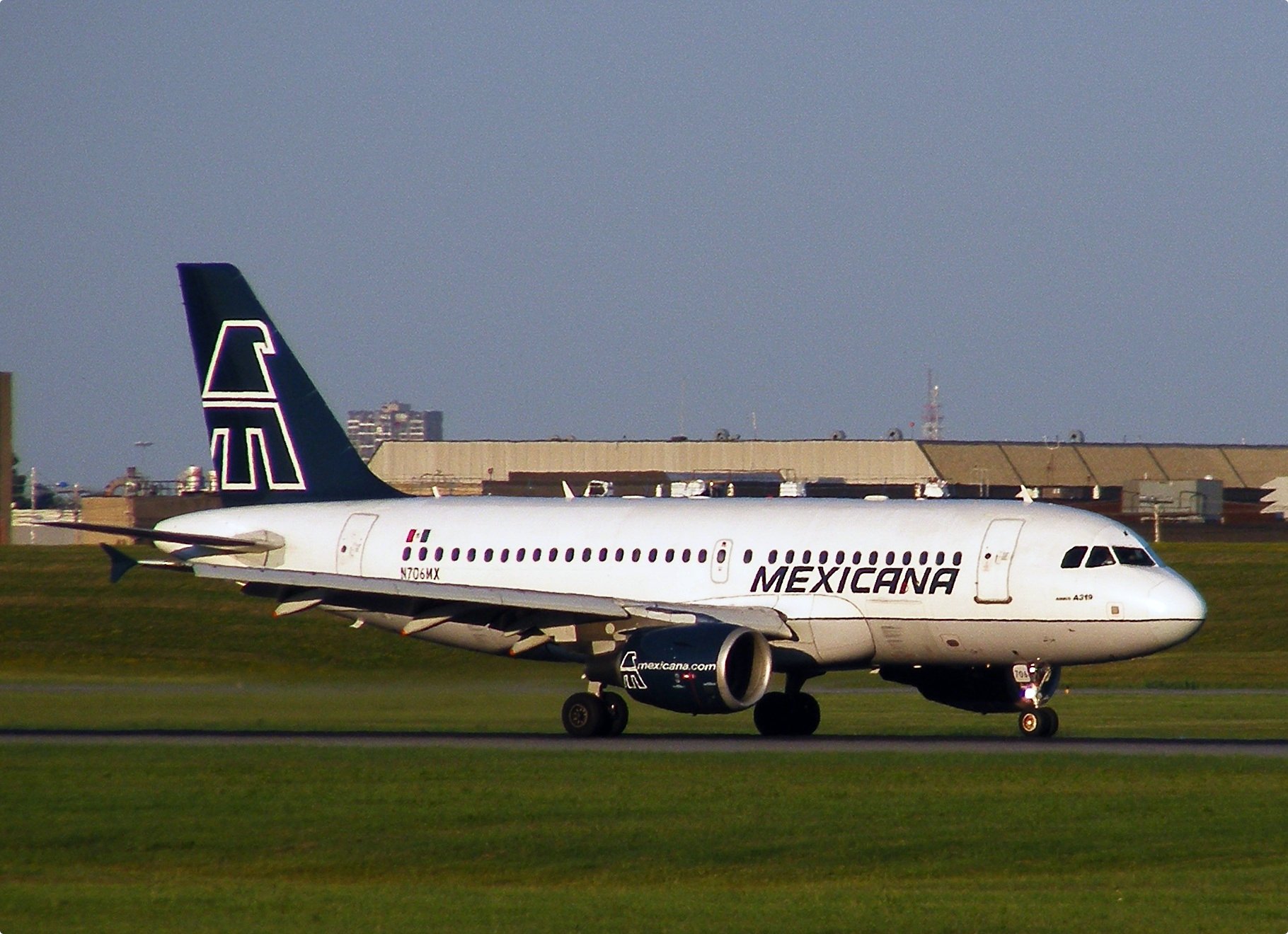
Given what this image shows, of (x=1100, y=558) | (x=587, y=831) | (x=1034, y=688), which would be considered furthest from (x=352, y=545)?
(x=587, y=831)

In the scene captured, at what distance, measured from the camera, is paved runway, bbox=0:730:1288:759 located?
112ft

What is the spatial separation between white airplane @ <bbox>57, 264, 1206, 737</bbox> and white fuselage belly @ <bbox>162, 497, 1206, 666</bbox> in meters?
0.04

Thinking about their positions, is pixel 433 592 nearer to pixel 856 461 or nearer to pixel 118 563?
pixel 118 563

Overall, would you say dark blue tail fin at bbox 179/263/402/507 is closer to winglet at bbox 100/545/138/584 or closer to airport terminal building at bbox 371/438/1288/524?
winglet at bbox 100/545/138/584

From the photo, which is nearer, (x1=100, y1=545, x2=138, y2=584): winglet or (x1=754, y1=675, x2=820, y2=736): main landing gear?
(x1=100, y1=545, x2=138, y2=584): winglet

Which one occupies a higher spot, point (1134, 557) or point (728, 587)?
point (1134, 557)

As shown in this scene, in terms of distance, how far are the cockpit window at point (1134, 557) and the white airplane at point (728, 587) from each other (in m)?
0.04

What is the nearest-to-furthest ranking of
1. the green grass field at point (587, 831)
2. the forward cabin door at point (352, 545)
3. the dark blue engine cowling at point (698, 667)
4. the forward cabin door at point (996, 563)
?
the green grass field at point (587, 831), the dark blue engine cowling at point (698, 667), the forward cabin door at point (996, 563), the forward cabin door at point (352, 545)

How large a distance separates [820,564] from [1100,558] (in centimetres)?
488

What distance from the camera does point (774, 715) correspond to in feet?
132

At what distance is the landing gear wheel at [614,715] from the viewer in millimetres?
38312

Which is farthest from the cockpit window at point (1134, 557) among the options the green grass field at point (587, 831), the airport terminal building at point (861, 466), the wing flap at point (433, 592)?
the airport terminal building at point (861, 466)

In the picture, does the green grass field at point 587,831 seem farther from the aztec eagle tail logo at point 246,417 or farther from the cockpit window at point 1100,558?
the aztec eagle tail logo at point 246,417

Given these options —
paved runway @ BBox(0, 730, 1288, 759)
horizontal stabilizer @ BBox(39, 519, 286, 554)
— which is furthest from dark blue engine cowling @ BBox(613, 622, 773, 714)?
horizontal stabilizer @ BBox(39, 519, 286, 554)
